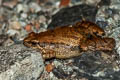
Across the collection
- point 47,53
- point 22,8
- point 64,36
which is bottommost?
point 47,53

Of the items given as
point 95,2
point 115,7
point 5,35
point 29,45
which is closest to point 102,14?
point 115,7

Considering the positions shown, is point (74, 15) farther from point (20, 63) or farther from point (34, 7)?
point (20, 63)

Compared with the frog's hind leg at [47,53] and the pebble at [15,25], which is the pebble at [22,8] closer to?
the pebble at [15,25]

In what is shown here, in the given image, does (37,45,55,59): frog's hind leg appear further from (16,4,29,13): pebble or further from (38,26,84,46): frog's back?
(16,4,29,13): pebble

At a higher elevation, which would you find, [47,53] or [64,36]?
[64,36]

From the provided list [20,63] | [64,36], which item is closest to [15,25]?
[64,36]

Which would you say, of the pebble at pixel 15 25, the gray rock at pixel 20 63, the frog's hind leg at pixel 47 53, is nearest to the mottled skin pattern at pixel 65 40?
the frog's hind leg at pixel 47 53
